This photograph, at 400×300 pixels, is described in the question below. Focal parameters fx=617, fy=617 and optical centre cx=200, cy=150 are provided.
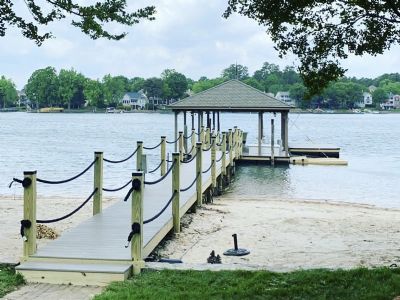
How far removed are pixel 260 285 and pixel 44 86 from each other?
164 metres

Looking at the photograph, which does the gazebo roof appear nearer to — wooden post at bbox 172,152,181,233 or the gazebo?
the gazebo

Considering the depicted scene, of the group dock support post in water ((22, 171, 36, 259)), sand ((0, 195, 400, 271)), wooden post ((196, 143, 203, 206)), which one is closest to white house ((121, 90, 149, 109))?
sand ((0, 195, 400, 271))

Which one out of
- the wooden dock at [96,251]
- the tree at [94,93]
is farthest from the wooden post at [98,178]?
the tree at [94,93]

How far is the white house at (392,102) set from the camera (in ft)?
600

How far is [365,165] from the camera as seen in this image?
38.6 m

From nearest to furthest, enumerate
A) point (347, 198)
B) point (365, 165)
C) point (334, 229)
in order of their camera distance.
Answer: point (334, 229) → point (347, 198) → point (365, 165)

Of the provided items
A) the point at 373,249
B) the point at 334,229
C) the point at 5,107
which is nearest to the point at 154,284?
the point at 373,249

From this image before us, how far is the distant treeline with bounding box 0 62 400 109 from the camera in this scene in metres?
158

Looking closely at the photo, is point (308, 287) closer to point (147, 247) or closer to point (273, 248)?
point (147, 247)

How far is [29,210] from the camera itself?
303 inches

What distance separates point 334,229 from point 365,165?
82.5 feet

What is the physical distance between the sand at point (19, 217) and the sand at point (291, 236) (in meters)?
2.65

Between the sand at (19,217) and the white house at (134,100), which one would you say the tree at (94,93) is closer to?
the white house at (134,100)

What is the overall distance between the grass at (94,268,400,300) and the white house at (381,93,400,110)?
602ft
